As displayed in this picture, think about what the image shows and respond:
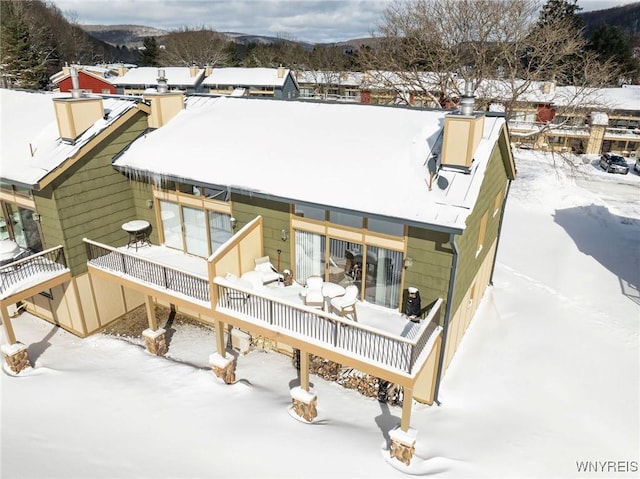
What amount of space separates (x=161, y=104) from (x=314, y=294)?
845 cm

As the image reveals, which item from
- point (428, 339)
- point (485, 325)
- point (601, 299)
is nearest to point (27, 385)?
point (428, 339)

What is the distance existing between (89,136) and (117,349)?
614cm

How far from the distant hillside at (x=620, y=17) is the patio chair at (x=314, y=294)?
507ft

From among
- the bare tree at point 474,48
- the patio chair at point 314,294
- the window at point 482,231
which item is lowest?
the patio chair at point 314,294

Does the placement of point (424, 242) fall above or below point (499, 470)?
above

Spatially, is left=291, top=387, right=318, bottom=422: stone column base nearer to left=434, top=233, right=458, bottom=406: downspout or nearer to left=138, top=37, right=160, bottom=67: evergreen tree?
left=434, top=233, right=458, bottom=406: downspout

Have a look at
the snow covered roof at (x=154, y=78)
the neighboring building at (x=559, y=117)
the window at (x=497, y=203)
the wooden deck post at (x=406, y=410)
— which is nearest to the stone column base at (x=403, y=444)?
the wooden deck post at (x=406, y=410)

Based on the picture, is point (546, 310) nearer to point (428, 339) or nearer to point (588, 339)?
point (588, 339)

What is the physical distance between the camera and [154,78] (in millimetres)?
53719

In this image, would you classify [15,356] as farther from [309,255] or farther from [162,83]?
[162,83]

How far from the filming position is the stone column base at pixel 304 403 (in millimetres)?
9359

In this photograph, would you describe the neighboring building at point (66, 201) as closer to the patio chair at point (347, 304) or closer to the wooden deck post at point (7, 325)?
the wooden deck post at point (7, 325)

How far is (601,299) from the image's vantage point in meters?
14.9

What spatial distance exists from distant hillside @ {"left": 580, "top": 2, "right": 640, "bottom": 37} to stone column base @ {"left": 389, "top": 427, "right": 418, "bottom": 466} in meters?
156
